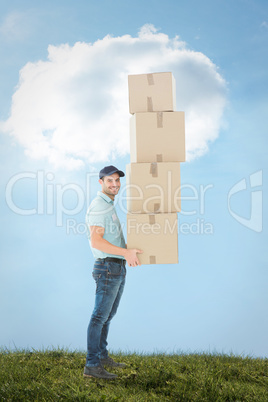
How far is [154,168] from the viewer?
10.8 feet

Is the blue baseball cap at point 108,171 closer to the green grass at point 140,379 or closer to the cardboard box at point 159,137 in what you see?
the cardboard box at point 159,137

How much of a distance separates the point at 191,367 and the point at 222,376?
0.95 feet

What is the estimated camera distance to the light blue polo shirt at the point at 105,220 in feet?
10.5

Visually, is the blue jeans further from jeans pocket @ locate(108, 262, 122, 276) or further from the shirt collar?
the shirt collar

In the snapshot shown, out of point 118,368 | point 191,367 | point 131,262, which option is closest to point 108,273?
point 131,262

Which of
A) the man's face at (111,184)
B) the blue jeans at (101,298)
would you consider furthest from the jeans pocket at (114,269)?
the man's face at (111,184)

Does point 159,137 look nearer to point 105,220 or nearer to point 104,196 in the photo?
point 104,196

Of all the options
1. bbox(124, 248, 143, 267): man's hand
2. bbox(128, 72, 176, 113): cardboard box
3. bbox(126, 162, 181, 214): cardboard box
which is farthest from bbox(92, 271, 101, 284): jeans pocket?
bbox(128, 72, 176, 113): cardboard box

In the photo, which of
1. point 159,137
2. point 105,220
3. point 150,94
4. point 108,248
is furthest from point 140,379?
point 150,94

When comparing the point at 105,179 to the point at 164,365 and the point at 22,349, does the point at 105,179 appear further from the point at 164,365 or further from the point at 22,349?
the point at 22,349

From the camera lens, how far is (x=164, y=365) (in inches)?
146

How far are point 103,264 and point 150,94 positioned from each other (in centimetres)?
135

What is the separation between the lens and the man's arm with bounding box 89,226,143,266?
3107 mm

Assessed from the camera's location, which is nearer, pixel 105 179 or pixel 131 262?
pixel 131 262
